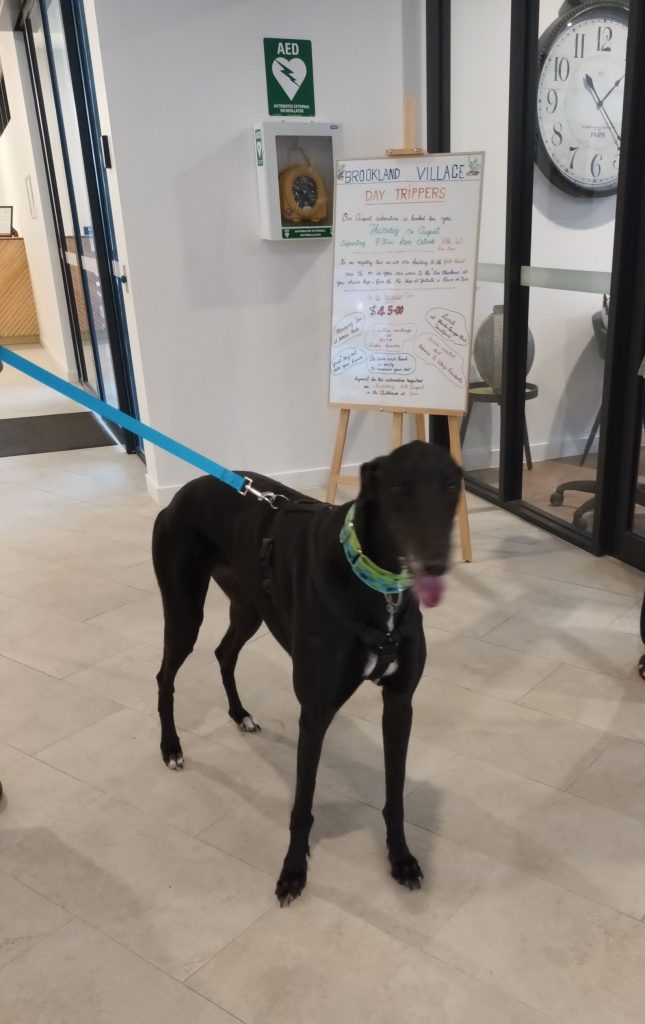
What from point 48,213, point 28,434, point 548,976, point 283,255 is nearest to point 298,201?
point 283,255

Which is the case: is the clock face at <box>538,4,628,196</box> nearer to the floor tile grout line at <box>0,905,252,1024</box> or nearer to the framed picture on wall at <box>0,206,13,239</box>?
the floor tile grout line at <box>0,905,252,1024</box>

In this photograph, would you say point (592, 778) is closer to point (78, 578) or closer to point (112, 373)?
point (78, 578)

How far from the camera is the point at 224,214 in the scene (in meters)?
3.96

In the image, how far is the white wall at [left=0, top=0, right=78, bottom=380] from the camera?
685 centimetres

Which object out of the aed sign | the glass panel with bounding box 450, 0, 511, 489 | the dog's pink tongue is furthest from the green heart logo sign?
the dog's pink tongue

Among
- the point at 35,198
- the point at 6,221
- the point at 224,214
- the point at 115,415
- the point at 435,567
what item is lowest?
the point at 435,567

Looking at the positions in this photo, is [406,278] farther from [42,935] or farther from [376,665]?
[42,935]

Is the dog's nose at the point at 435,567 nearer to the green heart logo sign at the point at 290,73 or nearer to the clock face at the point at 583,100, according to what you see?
the clock face at the point at 583,100

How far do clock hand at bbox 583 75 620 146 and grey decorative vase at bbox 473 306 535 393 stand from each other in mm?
952

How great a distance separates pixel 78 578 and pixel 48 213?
195 inches

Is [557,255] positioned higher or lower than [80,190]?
lower

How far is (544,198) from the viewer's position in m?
3.67

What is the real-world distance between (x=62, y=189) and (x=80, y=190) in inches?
39.5

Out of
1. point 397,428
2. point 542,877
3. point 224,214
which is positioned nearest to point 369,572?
point 542,877
